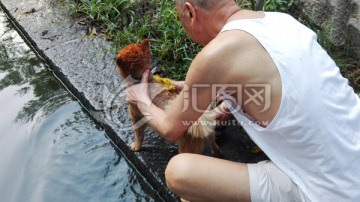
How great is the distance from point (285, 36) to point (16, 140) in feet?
8.42

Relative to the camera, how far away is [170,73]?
4.05m

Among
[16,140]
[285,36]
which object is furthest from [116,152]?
[285,36]

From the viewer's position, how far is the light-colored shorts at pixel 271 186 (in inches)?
89.4

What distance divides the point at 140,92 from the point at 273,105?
110 centimetres

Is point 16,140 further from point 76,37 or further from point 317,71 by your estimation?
point 317,71

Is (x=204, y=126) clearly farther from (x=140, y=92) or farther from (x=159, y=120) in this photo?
(x=140, y=92)

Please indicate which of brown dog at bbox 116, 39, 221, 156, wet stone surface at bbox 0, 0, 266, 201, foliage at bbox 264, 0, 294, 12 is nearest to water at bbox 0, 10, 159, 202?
wet stone surface at bbox 0, 0, 266, 201

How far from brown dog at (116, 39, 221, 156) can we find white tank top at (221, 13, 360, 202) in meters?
0.58

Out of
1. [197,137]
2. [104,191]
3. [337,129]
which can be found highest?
[337,129]

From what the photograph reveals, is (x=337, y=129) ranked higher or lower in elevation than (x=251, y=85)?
lower

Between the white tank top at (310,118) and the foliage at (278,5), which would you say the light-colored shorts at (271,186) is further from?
the foliage at (278,5)

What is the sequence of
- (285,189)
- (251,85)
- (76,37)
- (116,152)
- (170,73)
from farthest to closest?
(76,37)
(170,73)
(116,152)
(285,189)
(251,85)

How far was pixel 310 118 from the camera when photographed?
6.63 feet

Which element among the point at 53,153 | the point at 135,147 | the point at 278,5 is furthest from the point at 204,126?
the point at 278,5
